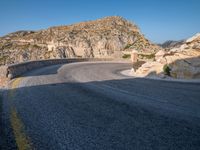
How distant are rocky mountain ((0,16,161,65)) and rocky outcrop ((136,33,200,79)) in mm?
84130

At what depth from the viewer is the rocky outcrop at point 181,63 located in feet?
54.4

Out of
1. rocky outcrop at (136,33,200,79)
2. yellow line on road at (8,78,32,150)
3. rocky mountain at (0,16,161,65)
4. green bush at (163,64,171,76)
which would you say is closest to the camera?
yellow line on road at (8,78,32,150)

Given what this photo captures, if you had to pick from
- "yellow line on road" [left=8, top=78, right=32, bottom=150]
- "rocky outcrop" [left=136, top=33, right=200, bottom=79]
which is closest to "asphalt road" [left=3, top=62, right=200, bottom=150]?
"yellow line on road" [left=8, top=78, right=32, bottom=150]

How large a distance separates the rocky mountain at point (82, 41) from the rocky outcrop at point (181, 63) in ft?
276

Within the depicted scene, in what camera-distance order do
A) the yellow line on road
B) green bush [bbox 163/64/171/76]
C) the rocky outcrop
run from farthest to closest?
green bush [bbox 163/64/171/76] → the rocky outcrop → the yellow line on road

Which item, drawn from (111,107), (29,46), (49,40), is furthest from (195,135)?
(29,46)

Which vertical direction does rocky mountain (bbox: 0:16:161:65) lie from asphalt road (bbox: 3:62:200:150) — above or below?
above

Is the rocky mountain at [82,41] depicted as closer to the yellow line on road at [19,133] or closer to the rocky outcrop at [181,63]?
the rocky outcrop at [181,63]

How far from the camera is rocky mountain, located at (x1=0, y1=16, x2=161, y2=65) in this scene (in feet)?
387

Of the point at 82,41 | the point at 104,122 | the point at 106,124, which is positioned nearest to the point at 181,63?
the point at 104,122

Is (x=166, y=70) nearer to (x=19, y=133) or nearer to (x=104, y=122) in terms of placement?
(x=104, y=122)

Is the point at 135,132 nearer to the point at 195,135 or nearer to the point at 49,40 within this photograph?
the point at 195,135

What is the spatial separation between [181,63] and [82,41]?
110548mm

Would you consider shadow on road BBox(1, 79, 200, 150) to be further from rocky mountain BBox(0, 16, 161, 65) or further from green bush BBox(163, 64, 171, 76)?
rocky mountain BBox(0, 16, 161, 65)
